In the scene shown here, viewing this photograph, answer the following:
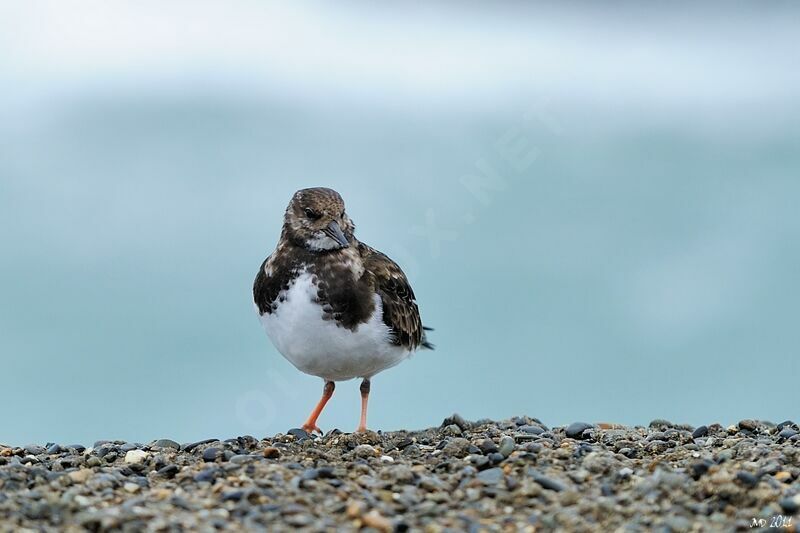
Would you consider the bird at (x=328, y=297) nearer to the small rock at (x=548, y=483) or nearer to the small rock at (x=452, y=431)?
the small rock at (x=452, y=431)

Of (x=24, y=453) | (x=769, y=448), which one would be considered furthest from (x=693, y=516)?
(x=24, y=453)

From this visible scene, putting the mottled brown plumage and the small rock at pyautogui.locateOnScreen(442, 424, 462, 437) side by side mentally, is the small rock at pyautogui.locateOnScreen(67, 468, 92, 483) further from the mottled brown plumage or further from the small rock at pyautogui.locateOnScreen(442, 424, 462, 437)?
the small rock at pyautogui.locateOnScreen(442, 424, 462, 437)

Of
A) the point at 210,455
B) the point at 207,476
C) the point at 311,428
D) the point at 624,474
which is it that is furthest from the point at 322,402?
the point at 624,474

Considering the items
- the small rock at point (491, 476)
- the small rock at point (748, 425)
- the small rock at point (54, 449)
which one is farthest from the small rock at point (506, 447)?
the small rock at point (54, 449)

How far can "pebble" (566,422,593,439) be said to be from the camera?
33.8ft

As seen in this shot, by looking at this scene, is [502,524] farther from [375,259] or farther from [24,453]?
[24,453]

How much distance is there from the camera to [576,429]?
10.4m

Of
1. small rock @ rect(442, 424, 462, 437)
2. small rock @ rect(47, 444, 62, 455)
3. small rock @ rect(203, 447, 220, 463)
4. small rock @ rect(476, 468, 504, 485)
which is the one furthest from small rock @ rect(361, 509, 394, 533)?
small rock @ rect(47, 444, 62, 455)

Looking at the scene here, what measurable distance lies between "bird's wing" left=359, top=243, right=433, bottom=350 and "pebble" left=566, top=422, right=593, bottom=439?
6.08ft

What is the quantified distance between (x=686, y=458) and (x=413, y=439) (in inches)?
102

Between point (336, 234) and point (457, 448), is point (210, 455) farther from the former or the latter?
point (336, 234)

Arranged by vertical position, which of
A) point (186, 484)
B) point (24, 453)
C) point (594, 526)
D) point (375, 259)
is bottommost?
point (594, 526)

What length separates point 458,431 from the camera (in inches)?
406

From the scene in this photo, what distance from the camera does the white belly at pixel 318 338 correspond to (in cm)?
959
